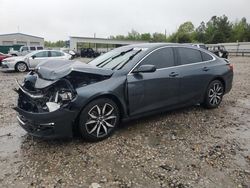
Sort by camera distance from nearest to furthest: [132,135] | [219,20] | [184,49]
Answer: [132,135] → [184,49] → [219,20]

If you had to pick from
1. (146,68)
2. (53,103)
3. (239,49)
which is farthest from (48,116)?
(239,49)

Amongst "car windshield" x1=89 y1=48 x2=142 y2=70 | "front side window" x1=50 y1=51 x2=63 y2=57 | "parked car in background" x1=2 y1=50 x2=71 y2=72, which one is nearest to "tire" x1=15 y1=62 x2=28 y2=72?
"parked car in background" x1=2 y1=50 x2=71 y2=72

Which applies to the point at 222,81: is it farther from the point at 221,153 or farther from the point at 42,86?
the point at 42,86

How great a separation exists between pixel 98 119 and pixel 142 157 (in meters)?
0.94

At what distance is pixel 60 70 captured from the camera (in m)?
4.13

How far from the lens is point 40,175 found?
10.8 ft

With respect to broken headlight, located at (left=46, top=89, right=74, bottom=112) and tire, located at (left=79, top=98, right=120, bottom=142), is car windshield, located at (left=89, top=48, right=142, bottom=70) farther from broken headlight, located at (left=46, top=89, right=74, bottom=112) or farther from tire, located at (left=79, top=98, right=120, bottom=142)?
broken headlight, located at (left=46, top=89, right=74, bottom=112)

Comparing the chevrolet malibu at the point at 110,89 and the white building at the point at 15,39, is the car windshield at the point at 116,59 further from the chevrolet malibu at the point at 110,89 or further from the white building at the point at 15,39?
Answer: the white building at the point at 15,39

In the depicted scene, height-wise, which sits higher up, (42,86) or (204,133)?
(42,86)

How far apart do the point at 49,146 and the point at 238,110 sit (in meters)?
4.30

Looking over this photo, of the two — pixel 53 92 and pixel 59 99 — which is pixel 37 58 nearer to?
pixel 53 92

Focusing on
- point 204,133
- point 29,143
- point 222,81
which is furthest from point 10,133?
point 222,81

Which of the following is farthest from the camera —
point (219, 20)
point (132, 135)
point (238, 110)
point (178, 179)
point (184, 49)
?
point (219, 20)

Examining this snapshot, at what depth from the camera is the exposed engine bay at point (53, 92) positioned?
3826 mm
